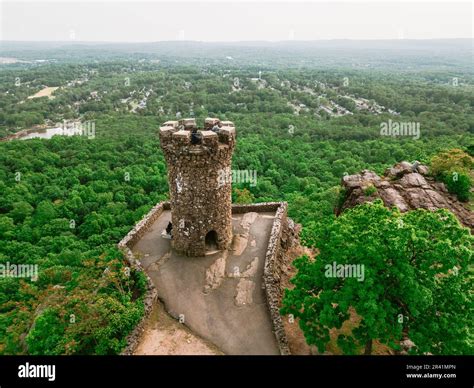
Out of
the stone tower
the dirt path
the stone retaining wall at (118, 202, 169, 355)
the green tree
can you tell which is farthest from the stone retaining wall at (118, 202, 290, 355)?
the green tree

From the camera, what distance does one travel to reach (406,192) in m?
24.6

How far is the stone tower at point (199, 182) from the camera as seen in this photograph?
16797 mm

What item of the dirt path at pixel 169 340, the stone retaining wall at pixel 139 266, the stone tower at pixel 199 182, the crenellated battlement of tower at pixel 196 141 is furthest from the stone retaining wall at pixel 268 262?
the crenellated battlement of tower at pixel 196 141

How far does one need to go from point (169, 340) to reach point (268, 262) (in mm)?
5939

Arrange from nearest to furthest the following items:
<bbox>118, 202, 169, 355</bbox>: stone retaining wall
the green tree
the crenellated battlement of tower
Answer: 1. the green tree
2. <bbox>118, 202, 169, 355</bbox>: stone retaining wall
3. the crenellated battlement of tower

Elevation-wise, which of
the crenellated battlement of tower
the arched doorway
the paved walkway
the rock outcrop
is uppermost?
the crenellated battlement of tower

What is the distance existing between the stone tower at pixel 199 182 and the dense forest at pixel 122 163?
10.9ft

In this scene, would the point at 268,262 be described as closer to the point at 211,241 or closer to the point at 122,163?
the point at 211,241

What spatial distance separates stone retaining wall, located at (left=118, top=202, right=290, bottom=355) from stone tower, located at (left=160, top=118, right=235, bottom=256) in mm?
2351

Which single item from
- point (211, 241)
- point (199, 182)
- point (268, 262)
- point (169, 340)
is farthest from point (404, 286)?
point (211, 241)

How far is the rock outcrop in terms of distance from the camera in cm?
2331

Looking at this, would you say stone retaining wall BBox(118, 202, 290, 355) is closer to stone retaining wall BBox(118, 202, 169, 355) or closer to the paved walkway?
stone retaining wall BBox(118, 202, 169, 355)

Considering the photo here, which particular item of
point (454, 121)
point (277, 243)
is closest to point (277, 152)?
point (454, 121)

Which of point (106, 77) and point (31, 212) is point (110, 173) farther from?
point (106, 77)
